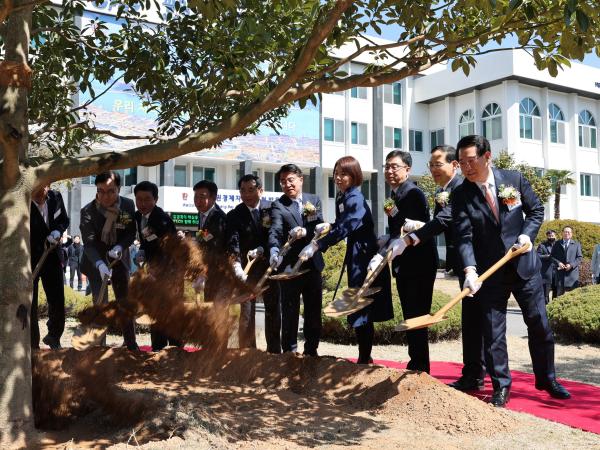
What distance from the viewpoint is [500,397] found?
4.81 m

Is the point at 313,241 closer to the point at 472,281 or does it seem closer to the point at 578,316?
the point at 472,281

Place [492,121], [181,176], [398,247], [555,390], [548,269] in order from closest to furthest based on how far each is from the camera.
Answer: [555,390] < [398,247] < [548,269] < [181,176] < [492,121]

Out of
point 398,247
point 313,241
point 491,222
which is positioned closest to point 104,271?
point 313,241

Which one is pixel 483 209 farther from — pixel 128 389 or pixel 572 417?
pixel 128 389

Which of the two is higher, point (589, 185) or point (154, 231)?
point (589, 185)

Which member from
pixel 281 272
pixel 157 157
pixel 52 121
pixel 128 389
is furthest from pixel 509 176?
pixel 52 121

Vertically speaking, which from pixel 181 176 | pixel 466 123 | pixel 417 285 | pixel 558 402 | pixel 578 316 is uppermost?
pixel 466 123

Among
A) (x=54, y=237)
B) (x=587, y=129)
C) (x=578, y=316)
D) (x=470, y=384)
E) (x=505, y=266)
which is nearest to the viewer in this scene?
(x=505, y=266)

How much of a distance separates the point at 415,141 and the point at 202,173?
546 inches

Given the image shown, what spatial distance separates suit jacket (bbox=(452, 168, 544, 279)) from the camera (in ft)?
16.6

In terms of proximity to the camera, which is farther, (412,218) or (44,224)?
(44,224)

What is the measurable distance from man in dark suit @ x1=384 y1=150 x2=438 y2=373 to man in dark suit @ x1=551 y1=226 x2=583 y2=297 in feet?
32.7

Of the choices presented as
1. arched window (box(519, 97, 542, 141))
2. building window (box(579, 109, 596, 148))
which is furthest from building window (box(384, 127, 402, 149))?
building window (box(579, 109, 596, 148))

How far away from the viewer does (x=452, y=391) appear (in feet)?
15.0
